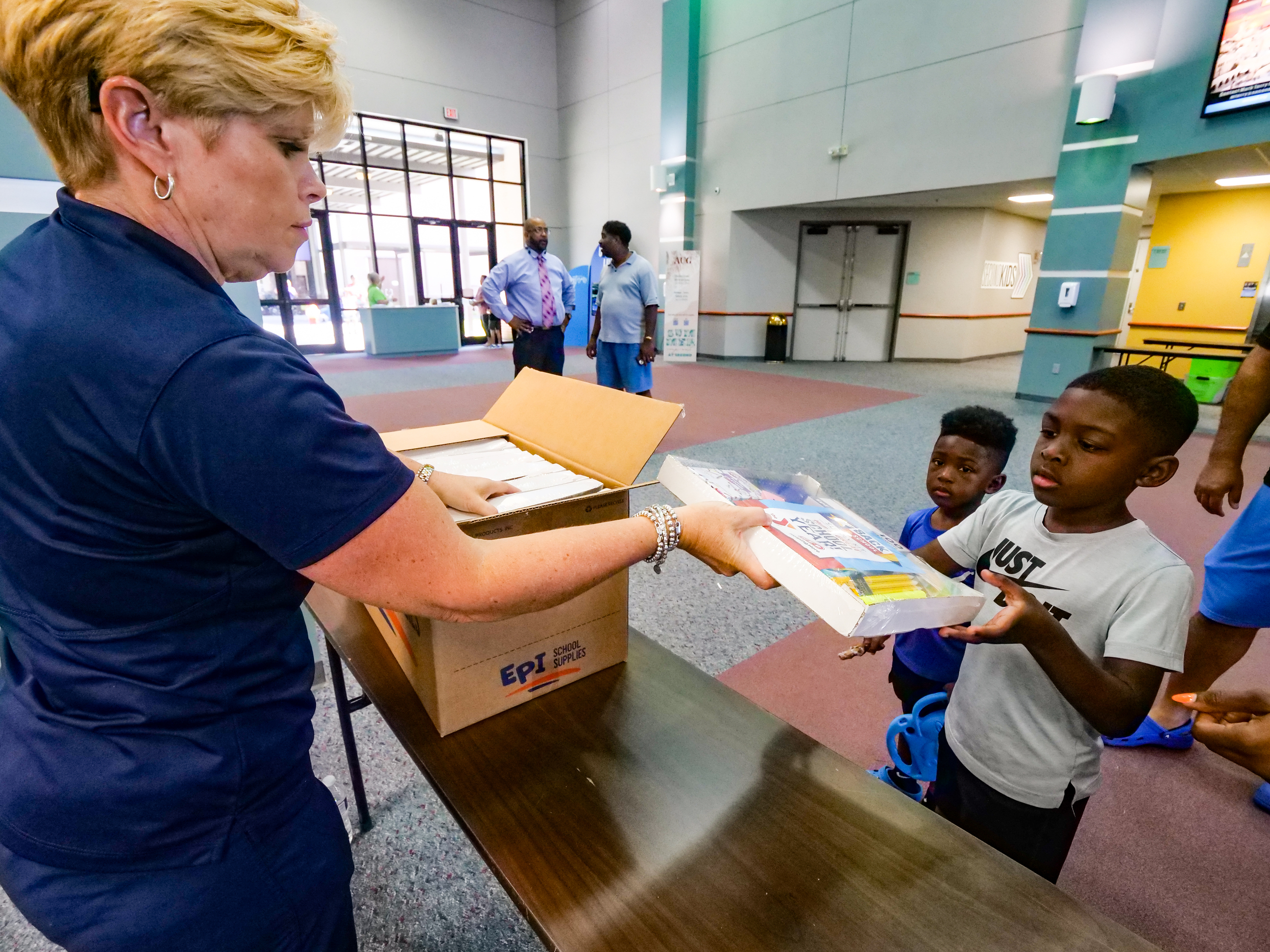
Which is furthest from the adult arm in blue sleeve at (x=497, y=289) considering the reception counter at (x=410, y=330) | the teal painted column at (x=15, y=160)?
the reception counter at (x=410, y=330)

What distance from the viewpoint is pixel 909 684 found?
4.81 ft

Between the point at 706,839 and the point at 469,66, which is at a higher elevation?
the point at 469,66

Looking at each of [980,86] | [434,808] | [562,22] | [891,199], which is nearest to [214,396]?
[434,808]

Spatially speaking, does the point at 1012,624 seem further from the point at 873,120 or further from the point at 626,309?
the point at 873,120

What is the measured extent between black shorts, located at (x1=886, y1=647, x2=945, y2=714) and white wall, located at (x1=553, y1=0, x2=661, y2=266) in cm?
1004

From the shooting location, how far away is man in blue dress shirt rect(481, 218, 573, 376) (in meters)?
4.91

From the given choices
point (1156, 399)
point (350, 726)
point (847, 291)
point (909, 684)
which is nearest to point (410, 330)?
point (847, 291)

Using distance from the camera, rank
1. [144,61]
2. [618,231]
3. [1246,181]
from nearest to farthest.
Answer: [144,61], [618,231], [1246,181]

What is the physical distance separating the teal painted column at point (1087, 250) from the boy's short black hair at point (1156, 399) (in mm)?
6028

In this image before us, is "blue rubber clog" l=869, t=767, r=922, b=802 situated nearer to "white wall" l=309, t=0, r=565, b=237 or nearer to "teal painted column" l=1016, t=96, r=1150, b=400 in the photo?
"teal painted column" l=1016, t=96, r=1150, b=400

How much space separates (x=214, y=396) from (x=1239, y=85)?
291 inches

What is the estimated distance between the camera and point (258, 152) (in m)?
0.58

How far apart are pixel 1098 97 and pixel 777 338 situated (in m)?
5.11

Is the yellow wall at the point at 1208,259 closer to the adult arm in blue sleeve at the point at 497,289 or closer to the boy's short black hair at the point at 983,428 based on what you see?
the adult arm in blue sleeve at the point at 497,289
